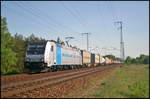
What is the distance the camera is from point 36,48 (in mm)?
28578

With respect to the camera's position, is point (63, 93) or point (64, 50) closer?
point (63, 93)

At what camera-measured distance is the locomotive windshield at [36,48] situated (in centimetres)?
2814

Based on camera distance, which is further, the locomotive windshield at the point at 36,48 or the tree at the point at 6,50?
the tree at the point at 6,50

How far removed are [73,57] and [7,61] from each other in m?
25.1

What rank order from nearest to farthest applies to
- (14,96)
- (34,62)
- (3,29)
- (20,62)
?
(14,96) → (34,62) → (3,29) → (20,62)

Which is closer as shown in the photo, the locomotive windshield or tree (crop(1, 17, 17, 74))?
the locomotive windshield

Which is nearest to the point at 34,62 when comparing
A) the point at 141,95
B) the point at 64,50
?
the point at 64,50

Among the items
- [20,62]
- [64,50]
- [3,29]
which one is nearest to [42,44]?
[64,50]

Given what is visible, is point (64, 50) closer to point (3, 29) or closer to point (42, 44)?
point (42, 44)

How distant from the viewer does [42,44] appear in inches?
1123

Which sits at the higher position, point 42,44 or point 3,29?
point 3,29

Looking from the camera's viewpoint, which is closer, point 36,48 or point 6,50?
point 36,48

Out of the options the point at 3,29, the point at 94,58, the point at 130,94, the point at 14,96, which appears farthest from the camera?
the point at 94,58

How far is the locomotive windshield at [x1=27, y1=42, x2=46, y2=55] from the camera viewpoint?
28.1 m
